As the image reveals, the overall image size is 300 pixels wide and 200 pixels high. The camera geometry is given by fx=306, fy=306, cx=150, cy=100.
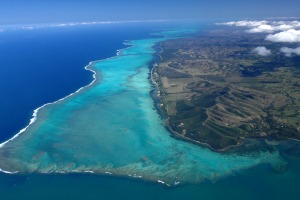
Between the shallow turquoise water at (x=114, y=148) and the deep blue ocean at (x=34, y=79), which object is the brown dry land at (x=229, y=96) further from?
the deep blue ocean at (x=34, y=79)

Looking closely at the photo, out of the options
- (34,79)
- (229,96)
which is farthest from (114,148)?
(34,79)

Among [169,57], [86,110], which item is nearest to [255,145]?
[86,110]

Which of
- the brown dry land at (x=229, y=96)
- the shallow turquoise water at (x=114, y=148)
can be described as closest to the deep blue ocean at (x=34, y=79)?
the shallow turquoise water at (x=114, y=148)

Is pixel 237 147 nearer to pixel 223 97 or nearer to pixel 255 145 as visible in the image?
pixel 255 145

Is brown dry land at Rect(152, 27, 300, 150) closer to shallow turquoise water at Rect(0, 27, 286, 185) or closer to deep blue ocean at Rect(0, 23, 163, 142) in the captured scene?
shallow turquoise water at Rect(0, 27, 286, 185)

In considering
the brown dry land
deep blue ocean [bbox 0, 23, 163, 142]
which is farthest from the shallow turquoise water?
deep blue ocean [bbox 0, 23, 163, 142]

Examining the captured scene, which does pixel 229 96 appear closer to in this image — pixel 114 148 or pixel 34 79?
pixel 114 148
